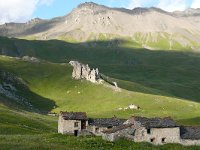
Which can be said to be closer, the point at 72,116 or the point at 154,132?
the point at 154,132

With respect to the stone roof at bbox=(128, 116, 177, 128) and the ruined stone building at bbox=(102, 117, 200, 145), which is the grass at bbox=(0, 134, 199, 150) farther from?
the stone roof at bbox=(128, 116, 177, 128)

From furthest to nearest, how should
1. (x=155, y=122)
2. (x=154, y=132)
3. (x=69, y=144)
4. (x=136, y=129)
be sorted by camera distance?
1. (x=155, y=122)
2. (x=154, y=132)
3. (x=136, y=129)
4. (x=69, y=144)

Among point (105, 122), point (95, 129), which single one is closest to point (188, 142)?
point (105, 122)

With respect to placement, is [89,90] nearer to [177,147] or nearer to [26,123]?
[26,123]

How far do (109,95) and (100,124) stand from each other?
91273mm

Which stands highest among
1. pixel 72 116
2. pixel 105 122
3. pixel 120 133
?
pixel 72 116

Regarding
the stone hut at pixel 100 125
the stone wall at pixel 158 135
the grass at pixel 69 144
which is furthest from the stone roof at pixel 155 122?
the stone hut at pixel 100 125

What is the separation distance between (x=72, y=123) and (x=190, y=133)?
22725 millimetres

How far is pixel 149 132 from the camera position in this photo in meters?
79.3

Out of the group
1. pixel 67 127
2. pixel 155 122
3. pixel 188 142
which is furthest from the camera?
pixel 67 127

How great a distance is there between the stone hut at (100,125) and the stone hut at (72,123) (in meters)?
1.56

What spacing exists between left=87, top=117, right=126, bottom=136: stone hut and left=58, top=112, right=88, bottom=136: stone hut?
1.56m

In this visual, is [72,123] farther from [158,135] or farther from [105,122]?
[158,135]

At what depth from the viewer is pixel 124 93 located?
18175 cm
